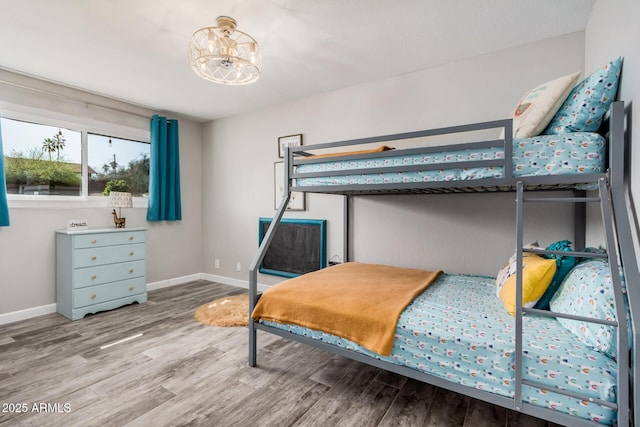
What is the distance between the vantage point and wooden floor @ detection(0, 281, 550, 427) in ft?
5.33

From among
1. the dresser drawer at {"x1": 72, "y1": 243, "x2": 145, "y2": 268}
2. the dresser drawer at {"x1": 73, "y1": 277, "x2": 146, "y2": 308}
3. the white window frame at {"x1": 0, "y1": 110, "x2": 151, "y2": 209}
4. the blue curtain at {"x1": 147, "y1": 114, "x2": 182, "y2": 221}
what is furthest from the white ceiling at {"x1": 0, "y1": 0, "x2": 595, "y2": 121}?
the dresser drawer at {"x1": 73, "y1": 277, "x2": 146, "y2": 308}

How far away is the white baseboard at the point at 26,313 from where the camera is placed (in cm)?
290

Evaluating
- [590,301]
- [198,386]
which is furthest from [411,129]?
[198,386]

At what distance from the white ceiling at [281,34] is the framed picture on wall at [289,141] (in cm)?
62

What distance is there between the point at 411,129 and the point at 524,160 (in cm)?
146

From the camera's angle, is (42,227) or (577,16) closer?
(577,16)

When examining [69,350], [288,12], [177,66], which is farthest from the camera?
[177,66]

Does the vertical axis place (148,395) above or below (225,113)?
below

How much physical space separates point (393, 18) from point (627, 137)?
4.80 feet

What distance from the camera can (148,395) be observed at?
182 centimetres

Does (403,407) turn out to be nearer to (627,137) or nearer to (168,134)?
(627,137)

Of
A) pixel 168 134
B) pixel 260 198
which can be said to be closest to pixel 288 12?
pixel 260 198

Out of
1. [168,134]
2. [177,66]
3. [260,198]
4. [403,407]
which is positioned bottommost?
[403,407]

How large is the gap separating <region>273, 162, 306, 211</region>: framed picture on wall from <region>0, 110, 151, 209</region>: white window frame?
1.70 m
